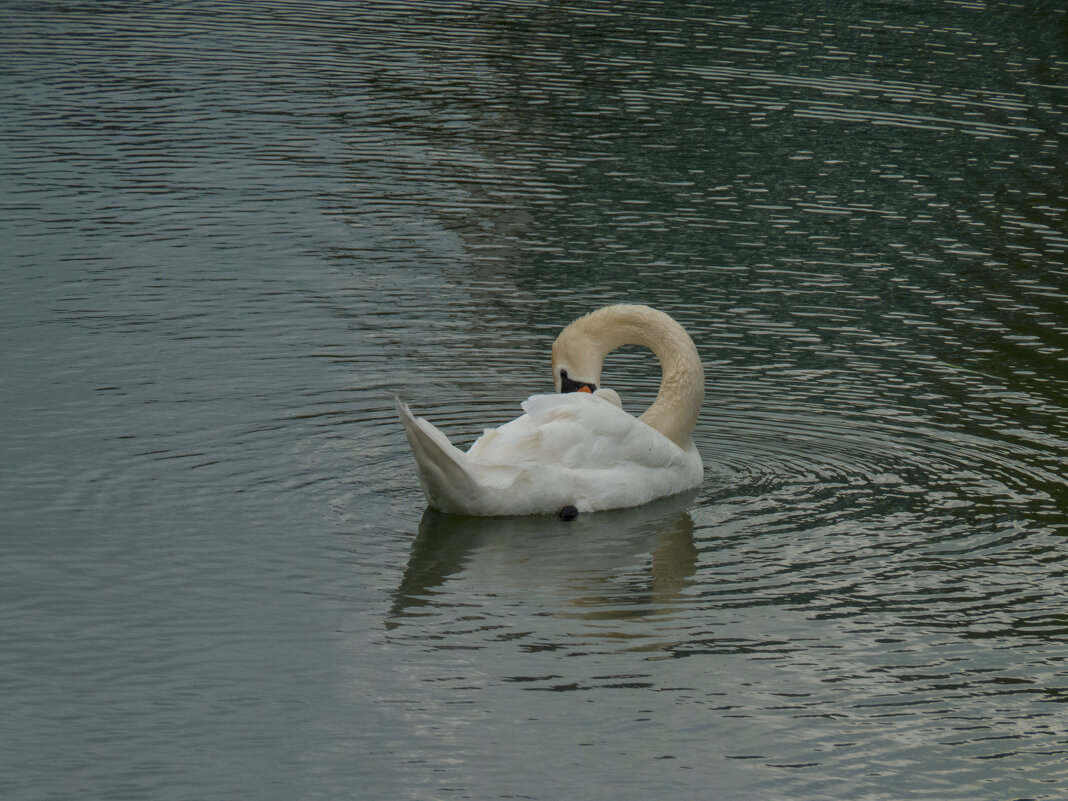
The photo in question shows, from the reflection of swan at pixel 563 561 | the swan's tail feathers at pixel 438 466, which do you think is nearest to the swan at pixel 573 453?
the swan's tail feathers at pixel 438 466

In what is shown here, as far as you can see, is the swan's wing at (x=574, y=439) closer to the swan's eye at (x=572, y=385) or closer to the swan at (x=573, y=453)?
the swan at (x=573, y=453)

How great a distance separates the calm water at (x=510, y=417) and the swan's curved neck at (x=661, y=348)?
0.47m

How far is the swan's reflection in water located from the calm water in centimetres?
3

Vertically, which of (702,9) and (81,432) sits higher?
(702,9)

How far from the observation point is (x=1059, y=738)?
8109mm

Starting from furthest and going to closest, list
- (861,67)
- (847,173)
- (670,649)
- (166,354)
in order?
1. (861,67)
2. (847,173)
3. (166,354)
4. (670,649)

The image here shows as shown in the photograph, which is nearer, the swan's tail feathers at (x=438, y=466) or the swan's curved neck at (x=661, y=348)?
the swan's tail feathers at (x=438, y=466)

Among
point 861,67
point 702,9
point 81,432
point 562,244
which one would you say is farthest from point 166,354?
point 702,9

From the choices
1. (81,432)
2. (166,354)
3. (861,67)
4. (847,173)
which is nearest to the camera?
(81,432)

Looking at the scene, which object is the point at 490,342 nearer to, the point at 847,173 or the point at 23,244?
the point at 23,244

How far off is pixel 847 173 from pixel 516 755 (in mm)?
14305

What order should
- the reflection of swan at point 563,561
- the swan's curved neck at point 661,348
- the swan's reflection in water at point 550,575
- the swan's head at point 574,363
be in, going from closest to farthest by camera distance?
1. the swan's reflection in water at point 550,575
2. the reflection of swan at point 563,561
3. the swan's curved neck at point 661,348
4. the swan's head at point 574,363

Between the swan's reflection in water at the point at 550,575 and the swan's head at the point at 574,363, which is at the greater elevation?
the swan's head at the point at 574,363

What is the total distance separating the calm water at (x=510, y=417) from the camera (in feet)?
26.0
